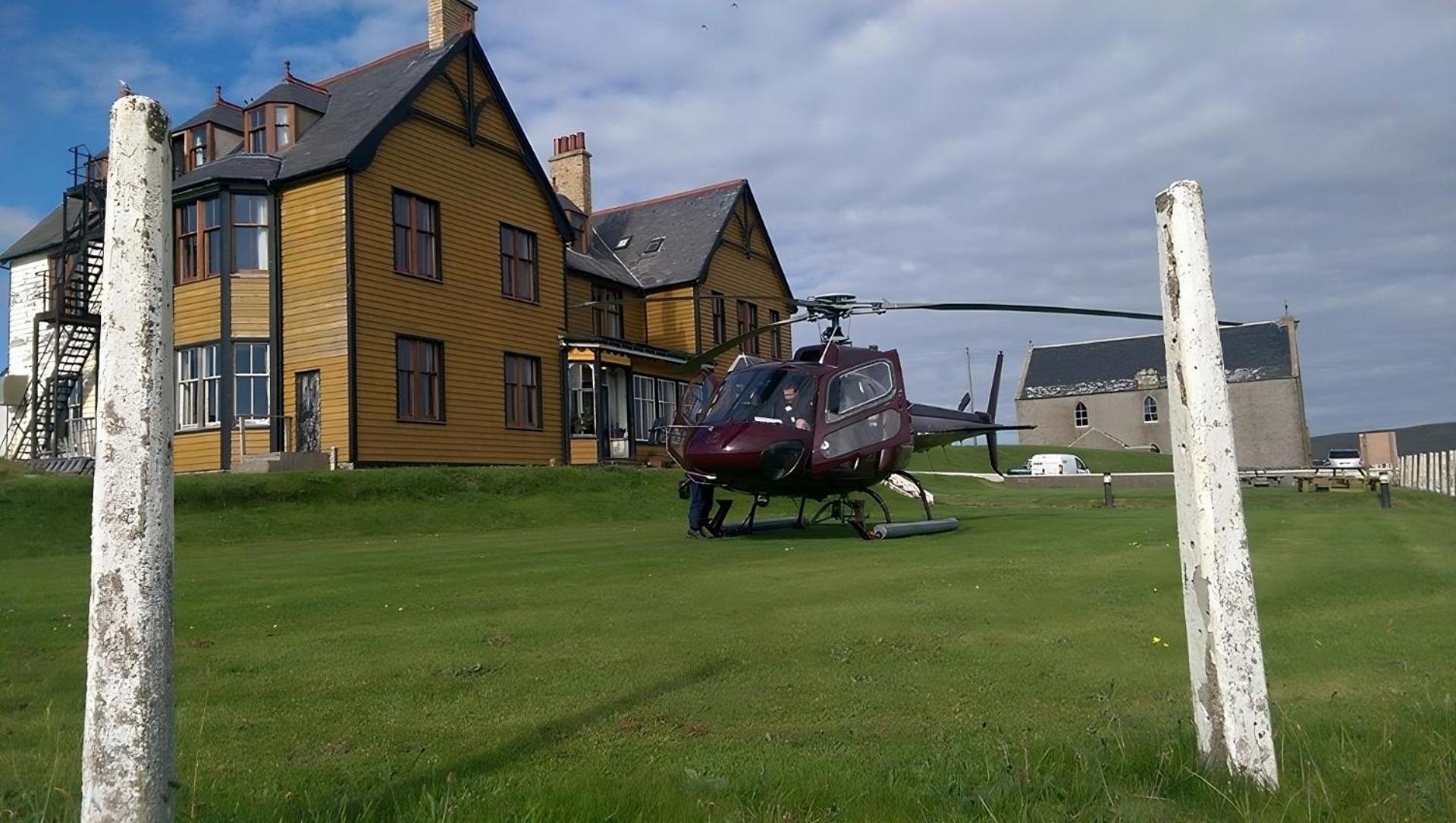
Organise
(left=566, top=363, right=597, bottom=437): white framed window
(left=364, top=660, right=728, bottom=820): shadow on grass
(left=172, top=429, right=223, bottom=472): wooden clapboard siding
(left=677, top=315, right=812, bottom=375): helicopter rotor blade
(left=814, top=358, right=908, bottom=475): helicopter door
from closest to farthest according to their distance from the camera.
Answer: (left=364, top=660, right=728, bottom=820): shadow on grass, (left=677, top=315, right=812, bottom=375): helicopter rotor blade, (left=814, top=358, right=908, bottom=475): helicopter door, (left=172, top=429, right=223, bottom=472): wooden clapboard siding, (left=566, top=363, right=597, bottom=437): white framed window

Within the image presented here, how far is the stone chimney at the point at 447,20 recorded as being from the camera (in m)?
30.3

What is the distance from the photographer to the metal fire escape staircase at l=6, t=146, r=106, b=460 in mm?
29641

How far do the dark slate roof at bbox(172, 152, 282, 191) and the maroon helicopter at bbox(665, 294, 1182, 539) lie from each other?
15.2m

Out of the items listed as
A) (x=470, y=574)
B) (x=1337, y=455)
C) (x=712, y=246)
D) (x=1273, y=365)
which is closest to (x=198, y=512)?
(x=470, y=574)

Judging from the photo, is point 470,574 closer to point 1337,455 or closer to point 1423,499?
point 1423,499

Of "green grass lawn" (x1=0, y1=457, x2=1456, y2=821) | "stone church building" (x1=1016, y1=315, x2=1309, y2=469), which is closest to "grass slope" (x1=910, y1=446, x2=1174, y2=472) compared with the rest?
"stone church building" (x1=1016, y1=315, x2=1309, y2=469)

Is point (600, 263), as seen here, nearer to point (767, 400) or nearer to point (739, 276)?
point (739, 276)

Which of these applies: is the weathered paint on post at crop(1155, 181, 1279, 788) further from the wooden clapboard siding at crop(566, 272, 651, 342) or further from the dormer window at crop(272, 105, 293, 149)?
the wooden clapboard siding at crop(566, 272, 651, 342)

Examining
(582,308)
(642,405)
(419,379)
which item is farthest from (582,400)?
(419,379)

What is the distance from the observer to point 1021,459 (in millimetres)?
65562

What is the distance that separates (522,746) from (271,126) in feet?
88.4

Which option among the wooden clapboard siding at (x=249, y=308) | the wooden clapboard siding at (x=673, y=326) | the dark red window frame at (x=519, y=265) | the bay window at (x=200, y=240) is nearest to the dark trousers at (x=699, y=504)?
the wooden clapboard siding at (x=249, y=308)

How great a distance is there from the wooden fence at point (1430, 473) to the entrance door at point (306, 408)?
32.0 metres

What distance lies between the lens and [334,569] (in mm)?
12102
